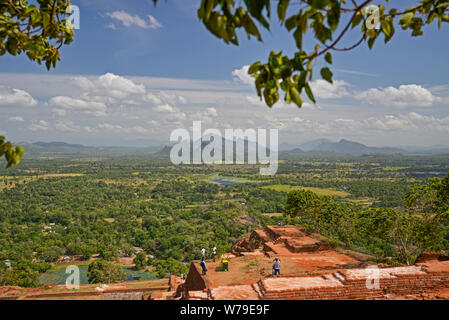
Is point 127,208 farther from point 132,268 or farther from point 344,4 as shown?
point 344,4

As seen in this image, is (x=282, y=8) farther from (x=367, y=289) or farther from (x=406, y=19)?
(x=367, y=289)

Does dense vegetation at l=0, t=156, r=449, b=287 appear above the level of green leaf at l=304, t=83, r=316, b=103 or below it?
below

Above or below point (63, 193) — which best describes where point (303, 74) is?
above

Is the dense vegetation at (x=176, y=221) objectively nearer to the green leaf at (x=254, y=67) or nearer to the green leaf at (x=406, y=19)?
the green leaf at (x=406, y=19)

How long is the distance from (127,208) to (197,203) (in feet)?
54.3

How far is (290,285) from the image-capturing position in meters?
5.82

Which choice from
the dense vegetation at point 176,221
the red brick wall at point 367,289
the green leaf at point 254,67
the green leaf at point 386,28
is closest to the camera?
the green leaf at point 254,67

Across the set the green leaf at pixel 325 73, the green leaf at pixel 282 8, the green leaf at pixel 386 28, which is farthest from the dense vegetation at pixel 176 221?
the green leaf at pixel 282 8

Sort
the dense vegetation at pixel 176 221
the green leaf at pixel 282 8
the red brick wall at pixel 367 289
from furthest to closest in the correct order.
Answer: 1. the dense vegetation at pixel 176 221
2. the red brick wall at pixel 367 289
3. the green leaf at pixel 282 8

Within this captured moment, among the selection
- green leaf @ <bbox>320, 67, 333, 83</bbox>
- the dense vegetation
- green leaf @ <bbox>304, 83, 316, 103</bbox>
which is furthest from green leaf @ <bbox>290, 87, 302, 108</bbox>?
the dense vegetation

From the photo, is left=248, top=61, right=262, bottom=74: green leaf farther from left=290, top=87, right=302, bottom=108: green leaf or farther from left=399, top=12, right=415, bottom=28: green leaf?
left=399, top=12, right=415, bottom=28: green leaf

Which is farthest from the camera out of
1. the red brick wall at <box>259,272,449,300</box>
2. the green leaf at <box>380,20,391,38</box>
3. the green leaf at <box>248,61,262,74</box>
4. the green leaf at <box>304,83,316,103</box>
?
the red brick wall at <box>259,272,449,300</box>

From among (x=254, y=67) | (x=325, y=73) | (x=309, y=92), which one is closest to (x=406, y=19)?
(x=325, y=73)

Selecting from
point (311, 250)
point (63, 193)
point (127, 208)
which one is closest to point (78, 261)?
point (127, 208)
